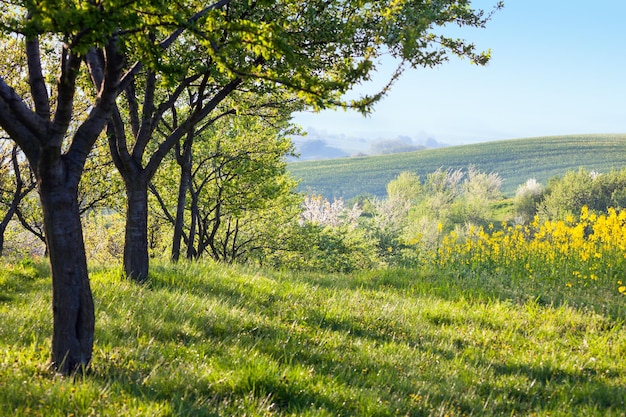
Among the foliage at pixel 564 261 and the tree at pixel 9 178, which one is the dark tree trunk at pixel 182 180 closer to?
the tree at pixel 9 178

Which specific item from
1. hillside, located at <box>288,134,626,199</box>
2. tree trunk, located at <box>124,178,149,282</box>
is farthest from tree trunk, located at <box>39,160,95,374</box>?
hillside, located at <box>288,134,626,199</box>

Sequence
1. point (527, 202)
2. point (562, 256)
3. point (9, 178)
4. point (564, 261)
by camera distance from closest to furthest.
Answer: point (564, 261), point (562, 256), point (9, 178), point (527, 202)

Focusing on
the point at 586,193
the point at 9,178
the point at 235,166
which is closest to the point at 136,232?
the point at 235,166

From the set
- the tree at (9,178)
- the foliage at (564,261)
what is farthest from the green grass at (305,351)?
the tree at (9,178)

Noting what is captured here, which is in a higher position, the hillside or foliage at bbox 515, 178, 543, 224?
the hillside

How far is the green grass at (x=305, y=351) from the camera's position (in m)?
4.59

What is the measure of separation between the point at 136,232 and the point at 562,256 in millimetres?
10832

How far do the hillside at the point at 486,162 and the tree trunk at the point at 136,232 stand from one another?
107 meters

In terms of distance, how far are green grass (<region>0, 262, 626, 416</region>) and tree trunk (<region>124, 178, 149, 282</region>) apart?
1.24 feet

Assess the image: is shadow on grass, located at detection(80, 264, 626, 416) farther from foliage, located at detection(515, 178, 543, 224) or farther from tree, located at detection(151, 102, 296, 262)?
foliage, located at detection(515, 178, 543, 224)

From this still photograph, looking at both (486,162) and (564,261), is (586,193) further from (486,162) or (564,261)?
(486,162)

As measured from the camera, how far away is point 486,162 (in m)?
126

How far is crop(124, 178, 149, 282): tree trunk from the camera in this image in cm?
933

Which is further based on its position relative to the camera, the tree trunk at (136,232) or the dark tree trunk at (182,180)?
the dark tree trunk at (182,180)
